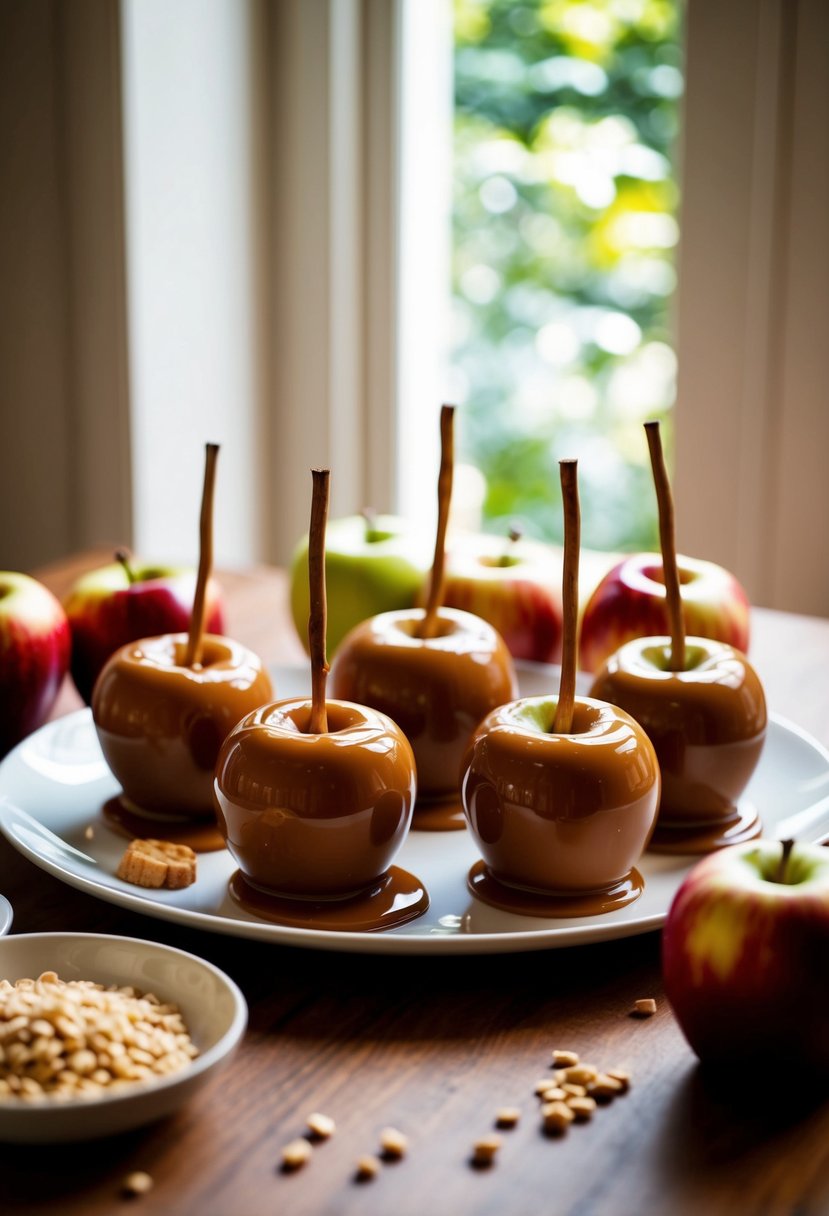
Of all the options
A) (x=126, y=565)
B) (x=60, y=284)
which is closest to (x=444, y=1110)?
(x=126, y=565)

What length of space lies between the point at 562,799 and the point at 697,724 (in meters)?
0.13

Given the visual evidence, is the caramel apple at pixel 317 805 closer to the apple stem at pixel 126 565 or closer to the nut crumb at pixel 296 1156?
the nut crumb at pixel 296 1156

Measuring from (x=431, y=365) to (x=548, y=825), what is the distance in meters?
1.50

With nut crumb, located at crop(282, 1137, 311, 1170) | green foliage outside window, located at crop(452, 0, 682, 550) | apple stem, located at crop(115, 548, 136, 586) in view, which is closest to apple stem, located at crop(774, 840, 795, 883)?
nut crumb, located at crop(282, 1137, 311, 1170)

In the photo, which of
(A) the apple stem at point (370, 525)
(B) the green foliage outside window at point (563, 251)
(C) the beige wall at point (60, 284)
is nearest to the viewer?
(A) the apple stem at point (370, 525)

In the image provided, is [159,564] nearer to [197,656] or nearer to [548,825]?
[197,656]

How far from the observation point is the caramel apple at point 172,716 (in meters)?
0.72

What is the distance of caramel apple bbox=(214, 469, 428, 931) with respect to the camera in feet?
2.00

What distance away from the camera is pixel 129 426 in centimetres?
186

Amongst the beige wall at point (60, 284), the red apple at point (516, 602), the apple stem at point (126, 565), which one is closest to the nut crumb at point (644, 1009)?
the red apple at point (516, 602)

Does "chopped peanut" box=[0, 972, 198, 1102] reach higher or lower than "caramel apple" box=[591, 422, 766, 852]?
lower

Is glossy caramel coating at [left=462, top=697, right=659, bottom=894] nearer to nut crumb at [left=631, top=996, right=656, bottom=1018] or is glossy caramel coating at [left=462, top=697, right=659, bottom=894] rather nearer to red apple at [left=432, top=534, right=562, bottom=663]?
nut crumb at [left=631, top=996, right=656, bottom=1018]

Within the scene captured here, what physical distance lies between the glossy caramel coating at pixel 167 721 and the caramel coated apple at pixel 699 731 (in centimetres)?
22

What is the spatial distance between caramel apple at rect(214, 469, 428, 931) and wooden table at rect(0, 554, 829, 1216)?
3 centimetres
